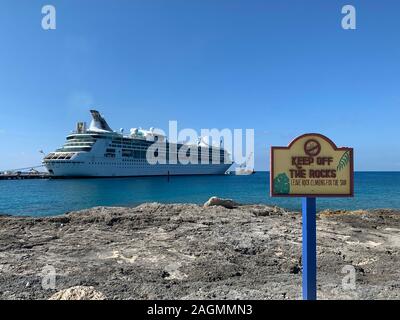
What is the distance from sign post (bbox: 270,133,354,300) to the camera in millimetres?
4309

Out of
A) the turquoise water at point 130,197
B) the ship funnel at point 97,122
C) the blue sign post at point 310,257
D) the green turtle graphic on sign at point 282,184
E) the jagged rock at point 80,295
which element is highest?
the ship funnel at point 97,122

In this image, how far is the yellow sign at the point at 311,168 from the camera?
431 cm

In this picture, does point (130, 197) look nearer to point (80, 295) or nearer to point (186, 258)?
point (186, 258)

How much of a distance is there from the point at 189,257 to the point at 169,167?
7999cm

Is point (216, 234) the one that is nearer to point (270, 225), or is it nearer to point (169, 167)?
point (270, 225)

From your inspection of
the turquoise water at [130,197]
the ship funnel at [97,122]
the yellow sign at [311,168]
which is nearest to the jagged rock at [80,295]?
the yellow sign at [311,168]

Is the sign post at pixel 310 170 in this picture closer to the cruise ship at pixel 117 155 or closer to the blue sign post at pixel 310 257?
the blue sign post at pixel 310 257

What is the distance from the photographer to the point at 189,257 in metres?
7.19

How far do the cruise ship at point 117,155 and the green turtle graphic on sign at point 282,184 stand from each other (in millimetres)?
70399

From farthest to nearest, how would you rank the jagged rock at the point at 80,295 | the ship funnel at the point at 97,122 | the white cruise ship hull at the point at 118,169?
the ship funnel at the point at 97,122, the white cruise ship hull at the point at 118,169, the jagged rock at the point at 80,295

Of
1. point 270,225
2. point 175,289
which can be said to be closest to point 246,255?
point 175,289

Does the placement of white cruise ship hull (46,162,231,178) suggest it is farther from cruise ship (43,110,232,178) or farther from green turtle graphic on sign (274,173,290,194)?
green turtle graphic on sign (274,173,290,194)

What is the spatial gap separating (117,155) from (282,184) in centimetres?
7397

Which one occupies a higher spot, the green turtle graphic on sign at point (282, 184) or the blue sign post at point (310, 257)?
the green turtle graphic on sign at point (282, 184)
